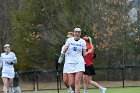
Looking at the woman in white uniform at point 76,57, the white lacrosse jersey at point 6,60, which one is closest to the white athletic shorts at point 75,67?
the woman in white uniform at point 76,57

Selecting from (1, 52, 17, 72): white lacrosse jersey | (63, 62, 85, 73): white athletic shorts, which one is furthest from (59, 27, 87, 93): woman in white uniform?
(1, 52, 17, 72): white lacrosse jersey

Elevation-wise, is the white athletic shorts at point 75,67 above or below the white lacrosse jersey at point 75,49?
below

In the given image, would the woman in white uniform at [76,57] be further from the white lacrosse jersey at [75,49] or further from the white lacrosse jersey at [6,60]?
the white lacrosse jersey at [6,60]

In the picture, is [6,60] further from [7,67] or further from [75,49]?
[75,49]

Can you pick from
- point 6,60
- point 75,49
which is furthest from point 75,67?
point 6,60

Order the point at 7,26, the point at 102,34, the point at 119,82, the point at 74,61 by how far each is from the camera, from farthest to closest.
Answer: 1. the point at 7,26
2. the point at 102,34
3. the point at 119,82
4. the point at 74,61

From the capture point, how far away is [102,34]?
124 feet

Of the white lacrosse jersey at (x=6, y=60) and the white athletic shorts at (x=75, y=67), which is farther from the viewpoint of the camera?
the white lacrosse jersey at (x=6, y=60)

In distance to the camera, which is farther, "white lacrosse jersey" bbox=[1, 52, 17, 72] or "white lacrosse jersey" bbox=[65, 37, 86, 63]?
"white lacrosse jersey" bbox=[1, 52, 17, 72]

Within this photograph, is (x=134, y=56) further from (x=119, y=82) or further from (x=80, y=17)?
(x=119, y=82)

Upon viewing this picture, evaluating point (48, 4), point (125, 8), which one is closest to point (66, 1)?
point (48, 4)

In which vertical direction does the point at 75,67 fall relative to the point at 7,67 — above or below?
above

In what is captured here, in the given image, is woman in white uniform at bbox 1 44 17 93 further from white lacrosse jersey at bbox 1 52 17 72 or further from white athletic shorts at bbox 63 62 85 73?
white athletic shorts at bbox 63 62 85 73

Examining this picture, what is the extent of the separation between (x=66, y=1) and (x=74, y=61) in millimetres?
24877
